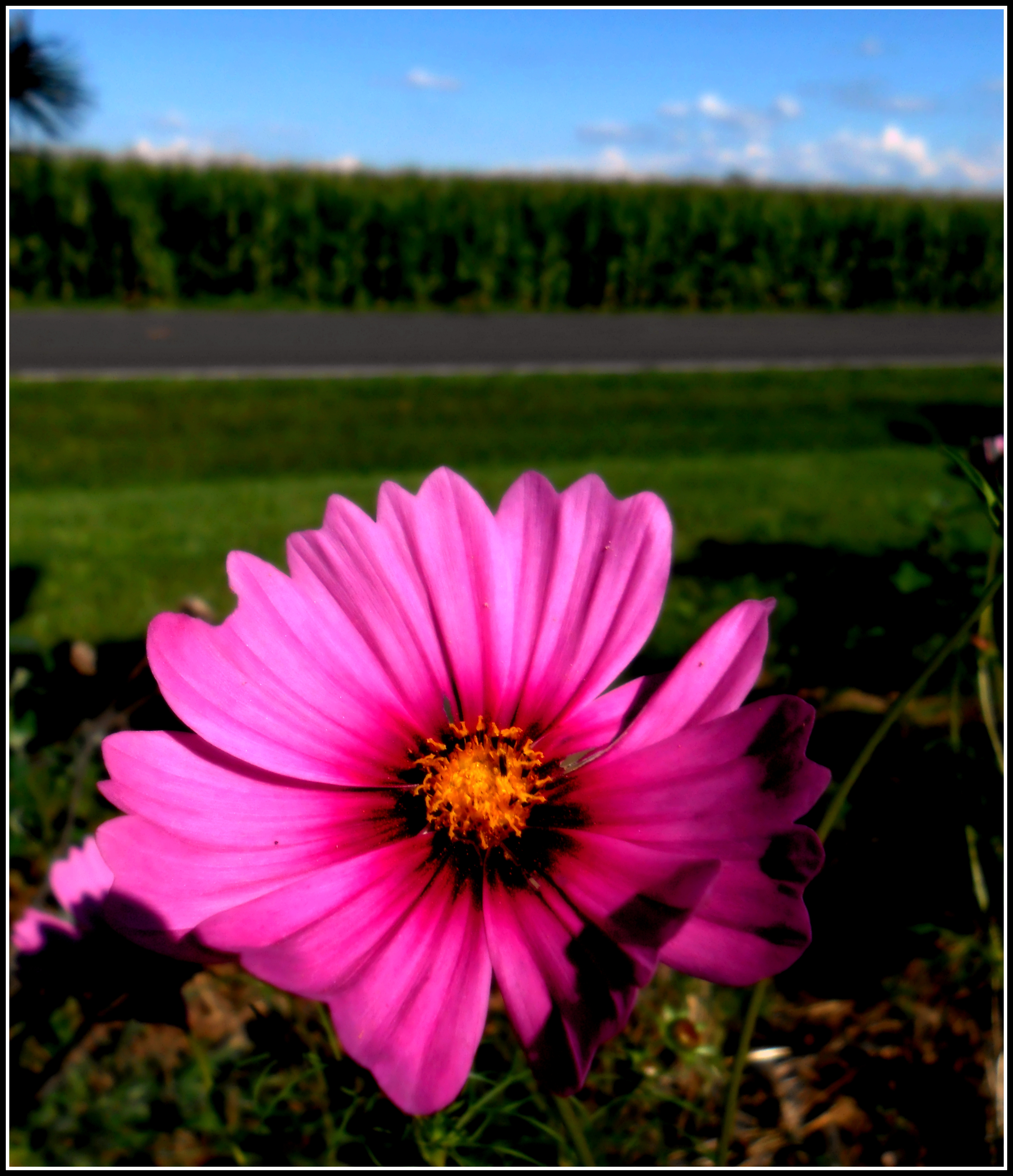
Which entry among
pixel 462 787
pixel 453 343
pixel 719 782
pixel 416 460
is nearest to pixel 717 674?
pixel 719 782

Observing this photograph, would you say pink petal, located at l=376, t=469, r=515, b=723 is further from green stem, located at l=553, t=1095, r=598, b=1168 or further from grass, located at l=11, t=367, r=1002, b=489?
grass, located at l=11, t=367, r=1002, b=489

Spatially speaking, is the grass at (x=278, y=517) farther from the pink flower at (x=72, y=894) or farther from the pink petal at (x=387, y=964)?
the pink petal at (x=387, y=964)

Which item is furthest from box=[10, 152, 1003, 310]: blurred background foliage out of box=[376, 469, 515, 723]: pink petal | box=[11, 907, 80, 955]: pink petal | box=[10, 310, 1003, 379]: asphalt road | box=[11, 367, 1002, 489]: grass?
box=[376, 469, 515, 723]: pink petal

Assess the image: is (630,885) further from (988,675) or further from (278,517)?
(278,517)

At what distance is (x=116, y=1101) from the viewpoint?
112 cm

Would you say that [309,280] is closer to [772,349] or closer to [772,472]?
[772,349]

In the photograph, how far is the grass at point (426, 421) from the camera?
522 centimetres

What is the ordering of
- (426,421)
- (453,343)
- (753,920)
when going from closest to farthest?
(753,920) < (426,421) < (453,343)

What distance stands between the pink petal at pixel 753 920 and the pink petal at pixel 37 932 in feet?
1.98

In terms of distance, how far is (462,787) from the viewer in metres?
0.52

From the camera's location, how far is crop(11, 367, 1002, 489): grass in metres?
5.22

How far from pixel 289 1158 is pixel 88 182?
1574 cm

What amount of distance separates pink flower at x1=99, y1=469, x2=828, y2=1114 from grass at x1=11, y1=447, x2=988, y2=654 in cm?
192

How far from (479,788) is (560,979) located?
0.46 feet
